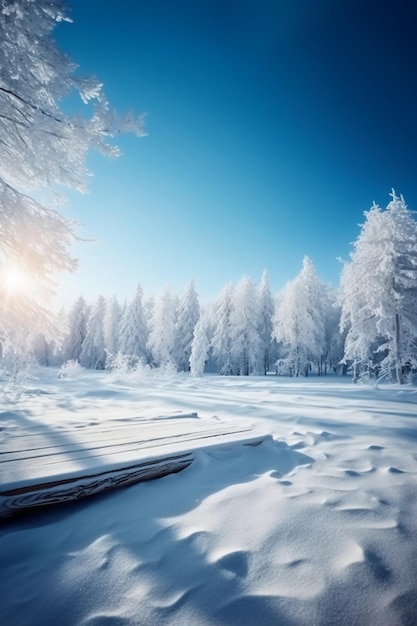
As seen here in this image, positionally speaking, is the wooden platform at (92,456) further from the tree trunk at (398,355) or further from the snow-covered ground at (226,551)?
the tree trunk at (398,355)

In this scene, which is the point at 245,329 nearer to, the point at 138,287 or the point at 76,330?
the point at 138,287

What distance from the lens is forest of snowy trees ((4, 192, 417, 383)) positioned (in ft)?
47.8

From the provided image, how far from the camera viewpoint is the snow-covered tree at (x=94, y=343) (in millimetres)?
43625

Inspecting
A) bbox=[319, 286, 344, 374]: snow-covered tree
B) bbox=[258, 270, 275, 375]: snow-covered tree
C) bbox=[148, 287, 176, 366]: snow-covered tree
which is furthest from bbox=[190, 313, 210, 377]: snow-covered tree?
bbox=[319, 286, 344, 374]: snow-covered tree

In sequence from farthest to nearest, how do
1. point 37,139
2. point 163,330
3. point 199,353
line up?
point 163,330
point 199,353
point 37,139

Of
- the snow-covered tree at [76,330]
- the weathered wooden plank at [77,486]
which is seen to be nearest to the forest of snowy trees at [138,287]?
the weathered wooden plank at [77,486]

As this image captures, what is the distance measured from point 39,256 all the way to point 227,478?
4796 mm

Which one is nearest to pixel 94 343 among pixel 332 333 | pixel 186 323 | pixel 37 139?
pixel 186 323

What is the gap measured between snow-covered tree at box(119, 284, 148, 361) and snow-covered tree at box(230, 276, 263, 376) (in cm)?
1303

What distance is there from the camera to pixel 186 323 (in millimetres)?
36531

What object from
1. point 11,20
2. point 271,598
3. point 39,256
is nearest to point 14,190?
point 39,256

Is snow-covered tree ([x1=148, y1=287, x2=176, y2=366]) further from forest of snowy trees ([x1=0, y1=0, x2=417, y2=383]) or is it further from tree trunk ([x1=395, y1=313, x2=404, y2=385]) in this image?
tree trunk ([x1=395, y1=313, x2=404, y2=385])

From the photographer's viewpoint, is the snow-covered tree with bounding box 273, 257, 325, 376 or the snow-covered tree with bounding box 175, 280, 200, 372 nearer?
the snow-covered tree with bounding box 273, 257, 325, 376

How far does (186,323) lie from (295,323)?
14.6m
